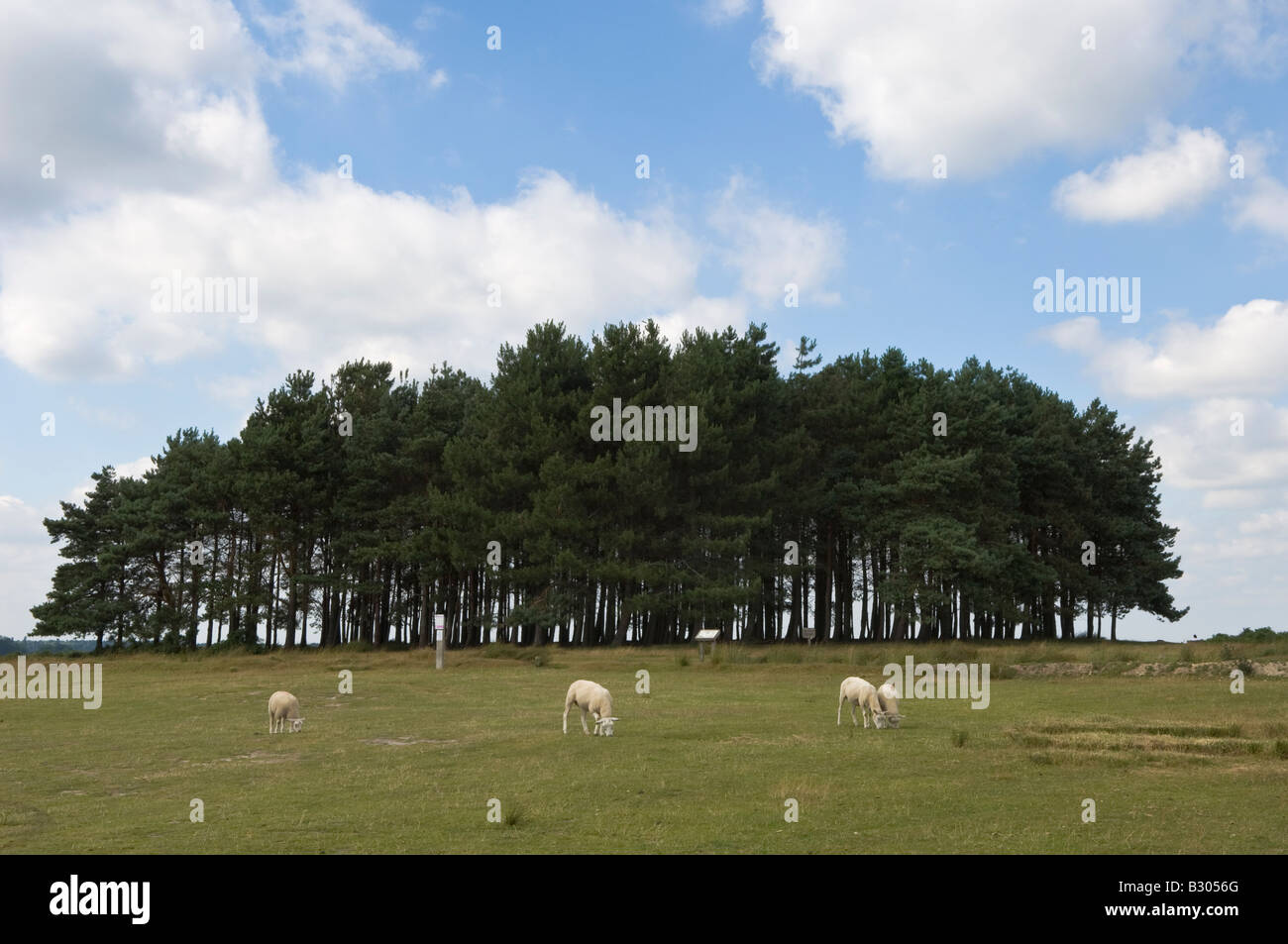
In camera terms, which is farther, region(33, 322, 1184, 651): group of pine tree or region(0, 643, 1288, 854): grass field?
region(33, 322, 1184, 651): group of pine tree

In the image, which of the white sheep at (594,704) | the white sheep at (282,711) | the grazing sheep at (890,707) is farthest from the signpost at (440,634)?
the grazing sheep at (890,707)

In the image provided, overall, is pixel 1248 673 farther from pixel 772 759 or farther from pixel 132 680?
pixel 132 680

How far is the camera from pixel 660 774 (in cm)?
1753

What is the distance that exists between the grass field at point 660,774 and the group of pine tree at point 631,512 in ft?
87.9

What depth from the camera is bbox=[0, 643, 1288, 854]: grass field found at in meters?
12.7

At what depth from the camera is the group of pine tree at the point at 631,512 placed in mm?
61844

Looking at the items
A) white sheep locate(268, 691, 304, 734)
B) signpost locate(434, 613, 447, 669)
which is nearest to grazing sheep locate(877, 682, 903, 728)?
white sheep locate(268, 691, 304, 734)

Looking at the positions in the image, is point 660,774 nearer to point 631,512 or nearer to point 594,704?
point 594,704

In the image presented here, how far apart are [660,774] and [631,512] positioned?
44.2 m

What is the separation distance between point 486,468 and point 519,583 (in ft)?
26.5

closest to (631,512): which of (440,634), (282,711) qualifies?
(440,634)

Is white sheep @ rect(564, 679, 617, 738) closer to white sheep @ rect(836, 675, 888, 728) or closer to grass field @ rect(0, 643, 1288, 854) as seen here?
grass field @ rect(0, 643, 1288, 854)

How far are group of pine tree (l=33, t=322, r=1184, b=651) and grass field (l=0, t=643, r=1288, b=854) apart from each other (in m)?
26.8
